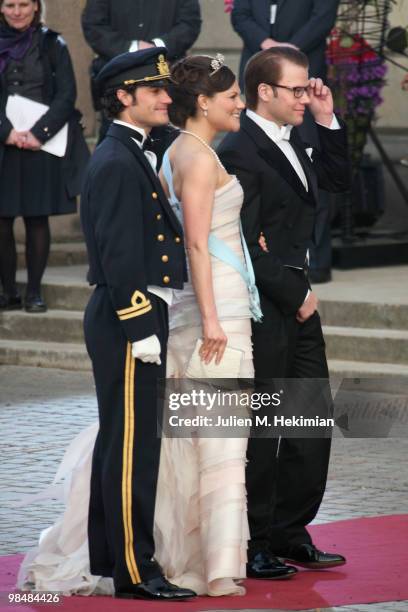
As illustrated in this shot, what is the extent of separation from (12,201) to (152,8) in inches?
61.4

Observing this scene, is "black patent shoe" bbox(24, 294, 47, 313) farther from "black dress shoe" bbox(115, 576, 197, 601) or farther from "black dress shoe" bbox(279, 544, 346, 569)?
"black dress shoe" bbox(115, 576, 197, 601)

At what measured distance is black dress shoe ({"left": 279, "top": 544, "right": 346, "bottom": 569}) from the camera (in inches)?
251

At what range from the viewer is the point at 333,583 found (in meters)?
6.18

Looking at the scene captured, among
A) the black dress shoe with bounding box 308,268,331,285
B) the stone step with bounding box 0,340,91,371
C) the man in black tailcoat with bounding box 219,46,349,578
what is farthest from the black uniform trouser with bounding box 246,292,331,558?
the black dress shoe with bounding box 308,268,331,285

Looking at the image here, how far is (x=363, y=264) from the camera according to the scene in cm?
1219

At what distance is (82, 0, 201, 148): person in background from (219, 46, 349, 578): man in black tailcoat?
186 inches

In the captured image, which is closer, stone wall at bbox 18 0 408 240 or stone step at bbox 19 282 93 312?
stone step at bbox 19 282 93 312

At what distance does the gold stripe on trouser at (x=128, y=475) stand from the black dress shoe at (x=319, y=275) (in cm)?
554

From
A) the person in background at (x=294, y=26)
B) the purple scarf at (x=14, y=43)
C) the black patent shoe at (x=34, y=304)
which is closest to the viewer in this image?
the person in background at (x=294, y=26)

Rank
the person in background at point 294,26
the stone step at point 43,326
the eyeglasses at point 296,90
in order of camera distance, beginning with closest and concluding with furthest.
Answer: the eyeglasses at point 296,90 < the person in background at point 294,26 < the stone step at point 43,326

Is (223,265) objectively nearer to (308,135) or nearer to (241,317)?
(241,317)

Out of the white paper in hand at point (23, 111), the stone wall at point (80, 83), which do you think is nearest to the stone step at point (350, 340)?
the white paper in hand at point (23, 111)

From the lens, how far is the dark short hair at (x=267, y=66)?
249 inches

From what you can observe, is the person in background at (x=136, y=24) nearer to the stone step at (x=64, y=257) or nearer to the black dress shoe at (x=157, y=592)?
the stone step at (x=64, y=257)
